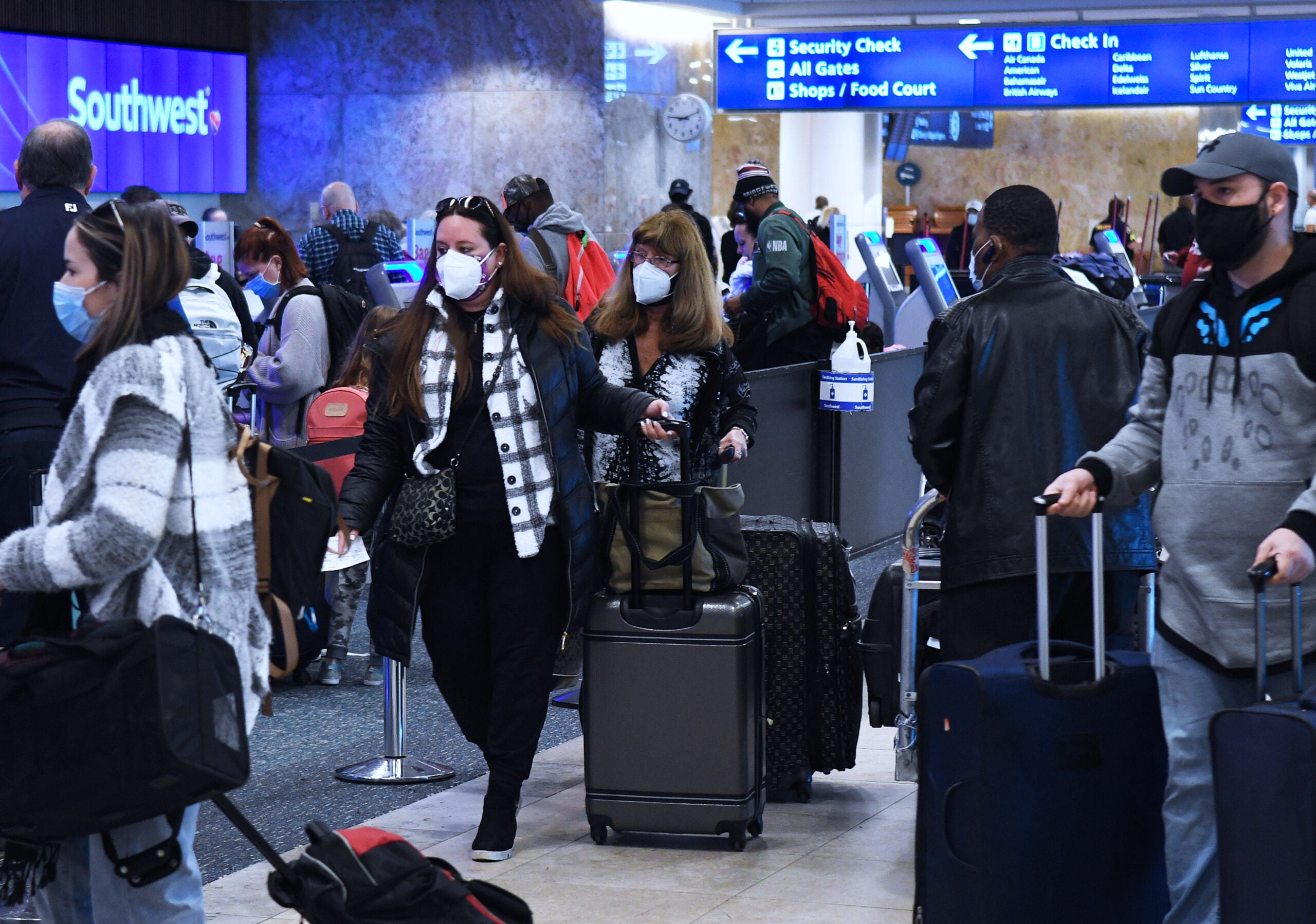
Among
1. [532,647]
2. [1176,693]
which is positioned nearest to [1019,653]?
[1176,693]

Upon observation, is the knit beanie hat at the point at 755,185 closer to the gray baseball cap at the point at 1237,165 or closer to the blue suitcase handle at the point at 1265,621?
the gray baseball cap at the point at 1237,165

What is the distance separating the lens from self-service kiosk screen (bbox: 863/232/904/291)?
43.9ft

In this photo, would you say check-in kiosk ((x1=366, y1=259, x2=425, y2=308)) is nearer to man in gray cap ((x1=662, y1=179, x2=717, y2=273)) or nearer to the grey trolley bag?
man in gray cap ((x1=662, y1=179, x2=717, y2=273))

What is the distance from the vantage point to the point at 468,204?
4.22m

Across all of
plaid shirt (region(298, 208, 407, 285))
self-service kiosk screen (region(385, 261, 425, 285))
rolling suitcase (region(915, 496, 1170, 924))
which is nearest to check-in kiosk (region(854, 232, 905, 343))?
self-service kiosk screen (region(385, 261, 425, 285))

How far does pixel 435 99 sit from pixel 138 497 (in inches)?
612

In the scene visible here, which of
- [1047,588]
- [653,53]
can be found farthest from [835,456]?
[653,53]

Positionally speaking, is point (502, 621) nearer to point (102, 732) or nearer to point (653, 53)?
point (102, 732)

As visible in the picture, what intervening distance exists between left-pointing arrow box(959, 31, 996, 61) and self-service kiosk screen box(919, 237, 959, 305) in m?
4.27

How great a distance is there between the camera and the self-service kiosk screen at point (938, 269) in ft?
37.6

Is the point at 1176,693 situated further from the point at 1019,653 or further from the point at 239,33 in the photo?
the point at 239,33

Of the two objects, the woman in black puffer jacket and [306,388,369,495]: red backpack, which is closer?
the woman in black puffer jacket

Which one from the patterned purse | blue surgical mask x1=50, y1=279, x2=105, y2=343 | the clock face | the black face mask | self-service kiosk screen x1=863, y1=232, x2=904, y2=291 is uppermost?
the clock face

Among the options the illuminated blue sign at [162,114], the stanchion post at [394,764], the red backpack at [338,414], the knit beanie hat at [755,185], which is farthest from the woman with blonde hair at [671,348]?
the illuminated blue sign at [162,114]
